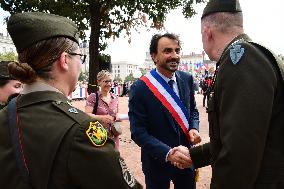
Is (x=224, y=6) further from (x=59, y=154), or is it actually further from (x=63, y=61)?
(x=59, y=154)

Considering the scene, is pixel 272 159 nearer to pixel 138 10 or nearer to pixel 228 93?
pixel 228 93

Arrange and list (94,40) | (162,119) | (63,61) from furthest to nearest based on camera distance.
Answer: (94,40) < (162,119) < (63,61)

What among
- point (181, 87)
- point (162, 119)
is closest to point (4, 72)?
point (162, 119)

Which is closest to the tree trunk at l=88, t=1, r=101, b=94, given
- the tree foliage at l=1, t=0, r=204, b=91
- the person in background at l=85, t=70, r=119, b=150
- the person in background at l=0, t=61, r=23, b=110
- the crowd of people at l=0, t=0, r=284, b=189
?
the tree foliage at l=1, t=0, r=204, b=91

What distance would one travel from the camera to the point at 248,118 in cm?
169

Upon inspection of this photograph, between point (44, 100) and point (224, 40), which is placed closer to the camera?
point (44, 100)

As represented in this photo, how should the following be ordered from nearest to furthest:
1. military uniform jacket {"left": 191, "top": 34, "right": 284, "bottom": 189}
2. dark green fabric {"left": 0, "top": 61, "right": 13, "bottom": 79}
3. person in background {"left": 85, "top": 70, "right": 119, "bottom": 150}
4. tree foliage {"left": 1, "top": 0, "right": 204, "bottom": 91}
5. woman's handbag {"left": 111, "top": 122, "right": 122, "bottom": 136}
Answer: military uniform jacket {"left": 191, "top": 34, "right": 284, "bottom": 189} → dark green fabric {"left": 0, "top": 61, "right": 13, "bottom": 79} → woman's handbag {"left": 111, "top": 122, "right": 122, "bottom": 136} → person in background {"left": 85, "top": 70, "right": 119, "bottom": 150} → tree foliage {"left": 1, "top": 0, "right": 204, "bottom": 91}

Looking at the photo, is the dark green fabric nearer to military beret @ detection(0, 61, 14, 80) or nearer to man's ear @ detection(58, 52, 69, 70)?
military beret @ detection(0, 61, 14, 80)

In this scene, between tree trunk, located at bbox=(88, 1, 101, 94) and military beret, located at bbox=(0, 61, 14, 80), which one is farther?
tree trunk, located at bbox=(88, 1, 101, 94)

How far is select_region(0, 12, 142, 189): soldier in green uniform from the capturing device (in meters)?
1.33

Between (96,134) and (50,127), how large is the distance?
0.19 meters

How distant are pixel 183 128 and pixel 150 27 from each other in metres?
9.15

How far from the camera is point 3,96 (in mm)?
3584

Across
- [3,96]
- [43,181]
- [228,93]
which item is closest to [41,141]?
[43,181]
